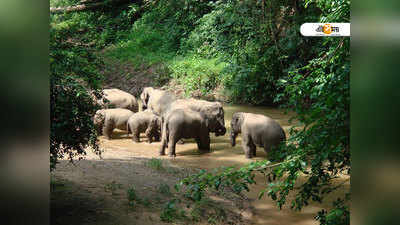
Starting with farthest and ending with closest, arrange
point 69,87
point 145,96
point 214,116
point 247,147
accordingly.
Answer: point 145,96
point 214,116
point 247,147
point 69,87

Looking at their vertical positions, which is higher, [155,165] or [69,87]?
[69,87]

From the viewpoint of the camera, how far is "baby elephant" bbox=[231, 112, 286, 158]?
654 cm

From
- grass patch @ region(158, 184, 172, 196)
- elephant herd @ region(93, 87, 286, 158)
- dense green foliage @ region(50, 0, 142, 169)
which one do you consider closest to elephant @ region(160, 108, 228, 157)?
elephant herd @ region(93, 87, 286, 158)

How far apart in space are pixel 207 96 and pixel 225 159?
7.31 metres

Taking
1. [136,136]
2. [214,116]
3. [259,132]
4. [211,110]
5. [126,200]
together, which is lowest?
[126,200]

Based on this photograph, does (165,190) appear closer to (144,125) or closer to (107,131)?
(144,125)

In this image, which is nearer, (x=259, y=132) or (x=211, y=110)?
(x=259, y=132)

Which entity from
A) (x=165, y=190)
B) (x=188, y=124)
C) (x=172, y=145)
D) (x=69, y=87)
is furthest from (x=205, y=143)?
(x=69, y=87)

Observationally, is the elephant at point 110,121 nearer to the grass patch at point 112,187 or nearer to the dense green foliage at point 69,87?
the grass patch at point 112,187

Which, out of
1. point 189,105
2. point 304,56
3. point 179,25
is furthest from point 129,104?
point 179,25

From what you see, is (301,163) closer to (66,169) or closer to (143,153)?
(66,169)

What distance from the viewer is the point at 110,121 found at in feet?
27.7

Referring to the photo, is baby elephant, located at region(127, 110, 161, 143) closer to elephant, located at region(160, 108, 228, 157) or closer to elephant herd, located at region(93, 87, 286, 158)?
elephant herd, located at region(93, 87, 286, 158)
